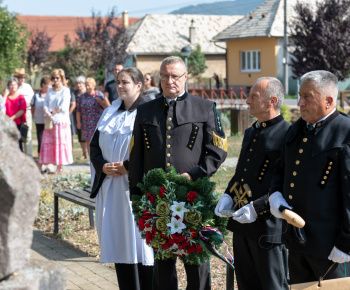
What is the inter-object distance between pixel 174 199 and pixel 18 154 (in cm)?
229

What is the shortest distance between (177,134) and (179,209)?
0.68 m

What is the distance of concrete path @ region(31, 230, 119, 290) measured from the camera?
629 cm

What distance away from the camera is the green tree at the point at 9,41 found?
28.5 meters

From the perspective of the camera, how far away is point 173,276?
4824 millimetres

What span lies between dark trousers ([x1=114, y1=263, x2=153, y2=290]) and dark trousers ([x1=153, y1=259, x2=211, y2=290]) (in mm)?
714

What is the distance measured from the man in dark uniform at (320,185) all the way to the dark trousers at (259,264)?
0.90 ft

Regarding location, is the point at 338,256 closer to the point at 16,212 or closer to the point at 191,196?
the point at 191,196

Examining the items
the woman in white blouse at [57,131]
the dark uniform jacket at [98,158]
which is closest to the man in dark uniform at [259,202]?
the dark uniform jacket at [98,158]

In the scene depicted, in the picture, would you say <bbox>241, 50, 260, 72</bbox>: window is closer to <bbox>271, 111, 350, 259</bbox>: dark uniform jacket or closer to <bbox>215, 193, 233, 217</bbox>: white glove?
<bbox>215, 193, 233, 217</bbox>: white glove

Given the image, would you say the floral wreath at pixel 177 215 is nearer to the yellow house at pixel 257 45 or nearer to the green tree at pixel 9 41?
the green tree at pixel 9 41

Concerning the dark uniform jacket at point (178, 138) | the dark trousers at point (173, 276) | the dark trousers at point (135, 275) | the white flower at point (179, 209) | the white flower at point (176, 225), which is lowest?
the dark trousers at point (135, 275)

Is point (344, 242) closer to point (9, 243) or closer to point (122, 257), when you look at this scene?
point (9, 243)

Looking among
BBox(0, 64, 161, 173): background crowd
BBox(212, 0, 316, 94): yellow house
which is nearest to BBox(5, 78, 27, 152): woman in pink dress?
BBox(0, 64, 161, 173): background crowd

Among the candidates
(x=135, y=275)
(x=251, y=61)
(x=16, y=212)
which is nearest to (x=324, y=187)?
(x=16, y=212)
